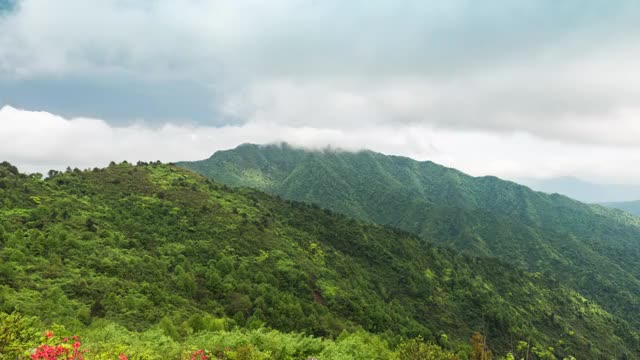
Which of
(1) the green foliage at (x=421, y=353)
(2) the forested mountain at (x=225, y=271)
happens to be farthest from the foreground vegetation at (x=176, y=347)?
(2) the forested mountain at (x=225, y=271)

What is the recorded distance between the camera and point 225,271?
72125 mm

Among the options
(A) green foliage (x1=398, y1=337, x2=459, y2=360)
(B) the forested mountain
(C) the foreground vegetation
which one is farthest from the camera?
(B) the forested mountain

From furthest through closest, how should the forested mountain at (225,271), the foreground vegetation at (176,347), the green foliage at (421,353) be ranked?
1. the forested mountain at (225,271)
2. the green foliage at (421,353)
3. the foreground vegetation at (176,347)

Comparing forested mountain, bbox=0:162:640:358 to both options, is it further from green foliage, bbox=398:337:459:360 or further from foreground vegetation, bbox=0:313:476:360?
green foliage, bbox=398:337:459:360

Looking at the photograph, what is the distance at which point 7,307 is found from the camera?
3803 centimetres

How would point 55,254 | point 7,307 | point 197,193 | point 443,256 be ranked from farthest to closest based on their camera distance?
1. point 443,256
2. point 197,193
3. point 55,254
4. point 7,307

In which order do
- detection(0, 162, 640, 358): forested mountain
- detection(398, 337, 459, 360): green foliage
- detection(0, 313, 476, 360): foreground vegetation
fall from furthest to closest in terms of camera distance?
detection(0, 162, 640, 358): forested mountain
detection(398, 337, 459, 360): green foliage
detection(0, 313, 476, 360): foreground vegetation

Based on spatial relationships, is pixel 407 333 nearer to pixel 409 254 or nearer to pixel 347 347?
pixel 409 254

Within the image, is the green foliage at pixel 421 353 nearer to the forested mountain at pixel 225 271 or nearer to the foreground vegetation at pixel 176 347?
the foreground vegetation at pixel 176 347

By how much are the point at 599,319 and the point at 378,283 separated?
122 meters

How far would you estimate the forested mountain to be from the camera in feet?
161

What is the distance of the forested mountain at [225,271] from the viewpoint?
48.9m

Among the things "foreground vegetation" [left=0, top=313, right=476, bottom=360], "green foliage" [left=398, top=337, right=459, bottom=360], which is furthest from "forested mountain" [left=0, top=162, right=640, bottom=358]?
"green foliage" [left=398, top=337, right=459, bottom=360]

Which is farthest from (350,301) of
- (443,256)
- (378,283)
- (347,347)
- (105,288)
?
(443,256)
